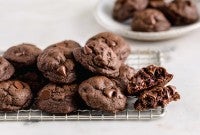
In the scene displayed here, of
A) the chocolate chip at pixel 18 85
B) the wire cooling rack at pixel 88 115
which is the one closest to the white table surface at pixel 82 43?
the wire cooling rack at pixel 88 115

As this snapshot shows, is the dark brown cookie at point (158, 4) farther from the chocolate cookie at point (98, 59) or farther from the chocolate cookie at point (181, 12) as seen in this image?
the chocolate cookie at point (98, 59)

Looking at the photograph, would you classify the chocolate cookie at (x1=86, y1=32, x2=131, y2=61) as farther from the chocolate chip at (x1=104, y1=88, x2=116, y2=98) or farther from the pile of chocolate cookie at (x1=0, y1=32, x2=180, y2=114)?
Result: the chocolate chip at (x1=104, y1=88, x2=116, y2=98)

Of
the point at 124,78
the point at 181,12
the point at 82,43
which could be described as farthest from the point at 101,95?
the point at 181,12

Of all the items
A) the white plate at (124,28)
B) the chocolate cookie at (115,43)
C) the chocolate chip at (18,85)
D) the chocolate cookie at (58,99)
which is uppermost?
the white plate at (124,28)

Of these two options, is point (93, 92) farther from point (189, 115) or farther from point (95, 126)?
point (189, 115)

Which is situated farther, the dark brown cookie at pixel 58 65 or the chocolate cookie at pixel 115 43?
the chocolate cookie at pixel 115 43

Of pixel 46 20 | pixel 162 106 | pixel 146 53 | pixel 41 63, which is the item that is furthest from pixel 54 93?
pixel 46 20

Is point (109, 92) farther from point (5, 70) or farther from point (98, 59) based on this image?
point (5, 70)
